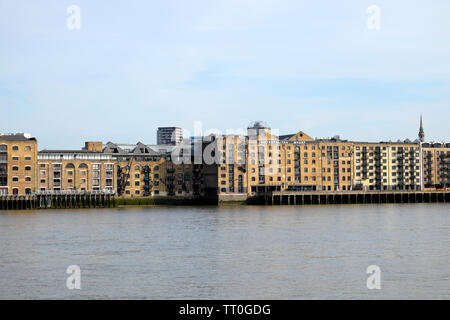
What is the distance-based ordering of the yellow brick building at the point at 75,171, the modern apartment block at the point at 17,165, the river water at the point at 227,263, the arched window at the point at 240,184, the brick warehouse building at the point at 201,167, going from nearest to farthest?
the river water at the point at 227,263 < the modern apartment block at the point at 17,165 < the brick warehouse building at the point at 201,167 < the yellow brick building at the point at 75,171 < the arched window at the point at 240,184

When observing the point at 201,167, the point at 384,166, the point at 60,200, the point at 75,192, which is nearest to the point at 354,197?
the point at 384,166

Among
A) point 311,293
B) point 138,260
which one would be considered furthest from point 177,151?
point 311,293

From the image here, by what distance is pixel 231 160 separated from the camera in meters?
168

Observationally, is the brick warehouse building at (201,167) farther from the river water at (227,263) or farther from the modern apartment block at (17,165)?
the river water at (227,263)

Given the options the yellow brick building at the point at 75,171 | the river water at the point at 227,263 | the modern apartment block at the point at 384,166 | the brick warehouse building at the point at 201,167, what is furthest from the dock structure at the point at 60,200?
the modern apartment block at the point at 384,166

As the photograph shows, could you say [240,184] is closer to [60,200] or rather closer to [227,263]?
[60,200]

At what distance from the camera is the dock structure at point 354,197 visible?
164 meters

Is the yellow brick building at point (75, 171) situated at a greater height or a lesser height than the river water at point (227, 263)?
greater

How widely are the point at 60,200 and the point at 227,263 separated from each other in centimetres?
10799

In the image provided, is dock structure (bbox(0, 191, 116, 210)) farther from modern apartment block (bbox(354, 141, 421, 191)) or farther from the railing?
modern apartment block (bbox(354, 141, 421, 191))

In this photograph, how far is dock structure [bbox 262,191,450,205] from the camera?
6437 inches

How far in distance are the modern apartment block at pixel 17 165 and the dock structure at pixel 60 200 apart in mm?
4794

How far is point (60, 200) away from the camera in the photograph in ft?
484
